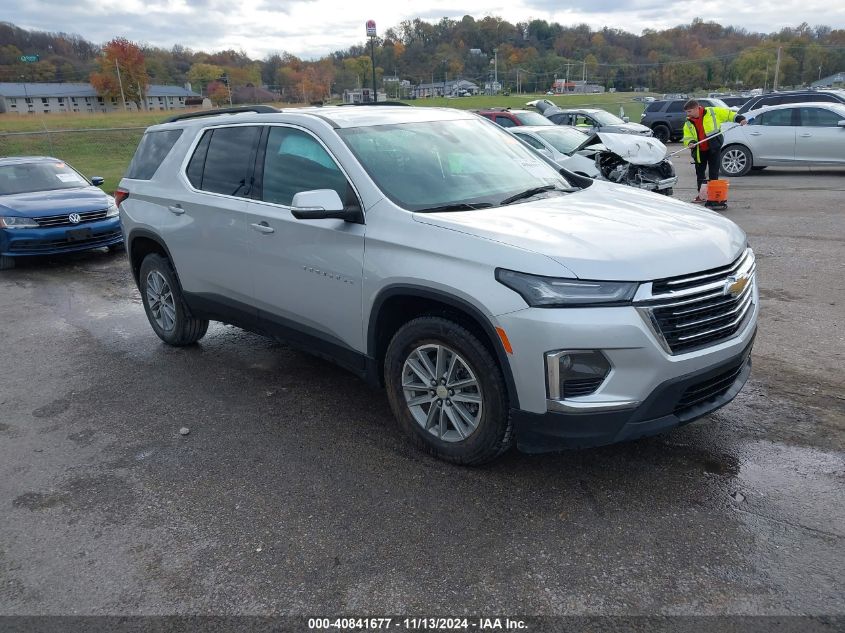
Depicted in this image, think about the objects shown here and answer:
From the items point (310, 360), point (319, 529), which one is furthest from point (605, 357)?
point (310, 360)

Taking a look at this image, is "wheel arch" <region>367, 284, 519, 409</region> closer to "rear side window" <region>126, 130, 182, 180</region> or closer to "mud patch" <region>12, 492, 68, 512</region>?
"mud patch" <region>12, 492, 68, 512</region>

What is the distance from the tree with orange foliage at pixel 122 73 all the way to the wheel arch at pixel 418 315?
92.3 meters

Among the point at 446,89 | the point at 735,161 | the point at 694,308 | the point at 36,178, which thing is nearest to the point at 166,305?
the point at 694,308

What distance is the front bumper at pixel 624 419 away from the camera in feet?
10.1

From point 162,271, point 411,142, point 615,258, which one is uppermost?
point 411,142

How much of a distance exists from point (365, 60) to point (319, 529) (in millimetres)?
68064

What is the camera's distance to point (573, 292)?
9.92ft

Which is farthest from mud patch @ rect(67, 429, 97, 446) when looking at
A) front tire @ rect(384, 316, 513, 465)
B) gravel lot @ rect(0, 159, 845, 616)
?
front tire @ rect(384, 316, 513, 465)

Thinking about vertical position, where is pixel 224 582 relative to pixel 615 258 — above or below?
below

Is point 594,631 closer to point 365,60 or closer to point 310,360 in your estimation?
point 310,360

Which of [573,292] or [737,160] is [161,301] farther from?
[737,160]

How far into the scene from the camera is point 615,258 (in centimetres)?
306

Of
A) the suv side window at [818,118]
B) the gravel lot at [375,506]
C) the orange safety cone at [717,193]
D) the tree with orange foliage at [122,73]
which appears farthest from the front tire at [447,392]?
the tree with orange foliage at [122,73]

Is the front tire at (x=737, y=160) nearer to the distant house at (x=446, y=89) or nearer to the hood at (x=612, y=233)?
the hood at (x=612, y=233)
